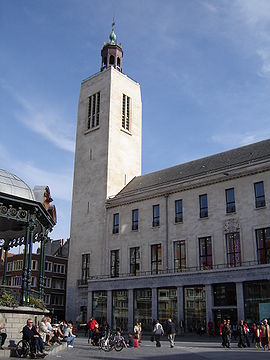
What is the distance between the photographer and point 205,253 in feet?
140

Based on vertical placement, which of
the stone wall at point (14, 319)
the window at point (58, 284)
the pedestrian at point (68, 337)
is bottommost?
the pedestrian at point (68, 337)

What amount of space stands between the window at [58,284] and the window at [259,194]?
131 feet

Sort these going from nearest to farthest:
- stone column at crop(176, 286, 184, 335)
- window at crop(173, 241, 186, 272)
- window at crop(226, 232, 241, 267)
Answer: window at crop(226, 232, 241, 267), stone column at crop(176, 286, 184, 335), window at crop(173, 241, 186, 272)

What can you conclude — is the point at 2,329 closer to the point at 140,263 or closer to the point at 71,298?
the point at 140,263

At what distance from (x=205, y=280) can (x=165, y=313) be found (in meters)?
5.98

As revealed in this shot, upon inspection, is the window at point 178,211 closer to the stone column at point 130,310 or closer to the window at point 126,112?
the stone column at point 130,310

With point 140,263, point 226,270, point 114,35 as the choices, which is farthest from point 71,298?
point 114,35

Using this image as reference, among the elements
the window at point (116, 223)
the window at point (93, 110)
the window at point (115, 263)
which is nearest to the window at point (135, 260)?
the window at point (115, 263)

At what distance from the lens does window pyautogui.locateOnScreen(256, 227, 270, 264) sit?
3847 centimetres

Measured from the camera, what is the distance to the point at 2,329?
55.1 ft

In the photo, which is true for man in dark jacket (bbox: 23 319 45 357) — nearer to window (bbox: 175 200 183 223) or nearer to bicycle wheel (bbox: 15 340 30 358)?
bicycle wheel (bbox: 15 340 30 358)

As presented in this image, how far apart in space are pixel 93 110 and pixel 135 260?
23.2m

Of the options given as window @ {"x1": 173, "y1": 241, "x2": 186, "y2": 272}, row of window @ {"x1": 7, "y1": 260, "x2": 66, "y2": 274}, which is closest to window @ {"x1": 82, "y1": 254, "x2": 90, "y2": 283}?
window @ {"x1": 173, "y1": 241, "x2": 186, "y2": 272}

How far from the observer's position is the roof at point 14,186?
19497mm
